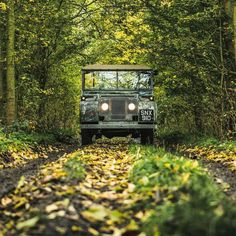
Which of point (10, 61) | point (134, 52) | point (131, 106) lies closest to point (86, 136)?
point (131, 106)

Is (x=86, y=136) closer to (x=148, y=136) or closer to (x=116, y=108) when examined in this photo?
(x=116, y=108)

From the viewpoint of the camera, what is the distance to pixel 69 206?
3.96 m

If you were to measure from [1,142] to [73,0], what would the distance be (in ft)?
33.9

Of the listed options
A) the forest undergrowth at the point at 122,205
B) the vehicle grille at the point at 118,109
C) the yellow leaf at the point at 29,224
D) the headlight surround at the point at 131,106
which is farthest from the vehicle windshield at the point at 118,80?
the yellow leaf at the point at 29,224

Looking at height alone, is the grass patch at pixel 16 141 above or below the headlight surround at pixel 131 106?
below

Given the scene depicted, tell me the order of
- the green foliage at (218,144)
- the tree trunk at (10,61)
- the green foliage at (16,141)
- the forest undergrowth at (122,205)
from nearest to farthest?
the forest undergrowth at (122,205) < the green foliage at (16,141) < the green foliage at (218,144) < the tree trunk at (10,61)

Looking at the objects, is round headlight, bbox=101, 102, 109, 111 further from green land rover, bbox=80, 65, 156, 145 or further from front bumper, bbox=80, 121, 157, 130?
front bumper, bbox=80, 121, 157, 130

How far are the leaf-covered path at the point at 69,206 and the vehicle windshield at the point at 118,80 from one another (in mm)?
8656

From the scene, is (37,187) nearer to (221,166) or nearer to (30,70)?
(221,166)

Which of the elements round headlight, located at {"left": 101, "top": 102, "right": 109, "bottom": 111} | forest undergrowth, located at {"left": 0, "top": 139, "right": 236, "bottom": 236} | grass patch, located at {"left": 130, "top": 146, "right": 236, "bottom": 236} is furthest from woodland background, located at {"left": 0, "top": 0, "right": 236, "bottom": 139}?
forest undergrowth, located at {"left": 0, "top": 139, "right": 236, "bottom": 236}

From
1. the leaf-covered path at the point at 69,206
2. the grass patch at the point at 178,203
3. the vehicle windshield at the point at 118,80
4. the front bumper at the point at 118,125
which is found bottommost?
the leaf-covered path at the point at 69,206

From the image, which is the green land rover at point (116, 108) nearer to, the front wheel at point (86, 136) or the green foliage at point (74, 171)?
the front wheel at point (86, 136)

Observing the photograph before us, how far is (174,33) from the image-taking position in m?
14.8

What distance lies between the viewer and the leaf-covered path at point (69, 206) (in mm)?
3445
